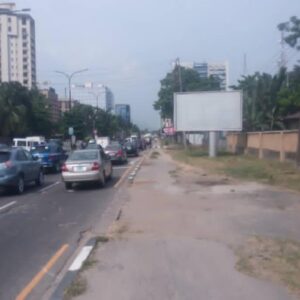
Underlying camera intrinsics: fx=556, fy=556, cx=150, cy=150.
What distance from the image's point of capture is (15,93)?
249ft

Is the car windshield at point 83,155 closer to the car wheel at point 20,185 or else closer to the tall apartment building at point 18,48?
the car wheel at point 20,185

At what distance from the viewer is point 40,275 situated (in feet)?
24.6

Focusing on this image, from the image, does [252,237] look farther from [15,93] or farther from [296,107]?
[15,93]

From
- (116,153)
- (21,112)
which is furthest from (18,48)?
(116,153)

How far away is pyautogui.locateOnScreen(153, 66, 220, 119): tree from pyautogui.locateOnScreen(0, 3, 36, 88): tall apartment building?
2166 inches

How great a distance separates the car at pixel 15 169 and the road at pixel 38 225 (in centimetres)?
40

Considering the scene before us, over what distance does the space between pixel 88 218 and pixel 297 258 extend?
19.8 ft

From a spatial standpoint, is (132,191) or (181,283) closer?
(181,283)

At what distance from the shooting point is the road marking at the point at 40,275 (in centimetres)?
658

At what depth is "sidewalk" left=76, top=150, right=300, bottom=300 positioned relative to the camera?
6.49 metres

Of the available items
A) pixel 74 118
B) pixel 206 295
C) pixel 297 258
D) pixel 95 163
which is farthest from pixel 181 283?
pixel 74 118

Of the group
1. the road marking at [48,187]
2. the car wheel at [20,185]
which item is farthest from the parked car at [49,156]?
the car wheel at [20,185]

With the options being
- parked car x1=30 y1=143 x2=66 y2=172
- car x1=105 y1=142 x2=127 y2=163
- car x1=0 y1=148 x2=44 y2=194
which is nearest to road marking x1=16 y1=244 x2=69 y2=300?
car x1=0 y1=148 x2=44 y2=194

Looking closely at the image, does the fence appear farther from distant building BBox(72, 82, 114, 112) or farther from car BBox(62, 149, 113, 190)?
distant building BBox(72, 82, 114, 112)
